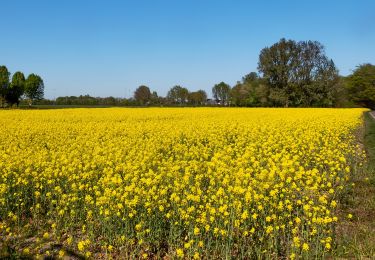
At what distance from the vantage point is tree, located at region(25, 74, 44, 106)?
91725 mm

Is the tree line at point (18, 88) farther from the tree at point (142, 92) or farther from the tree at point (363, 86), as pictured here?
the tree at point (363, 86)

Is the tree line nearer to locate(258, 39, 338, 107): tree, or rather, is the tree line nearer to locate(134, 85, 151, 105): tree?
locate(134, 85, 151, 105): tree

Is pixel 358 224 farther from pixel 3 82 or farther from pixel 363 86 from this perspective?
pixel 3 82

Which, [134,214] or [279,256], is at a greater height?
[134,214]

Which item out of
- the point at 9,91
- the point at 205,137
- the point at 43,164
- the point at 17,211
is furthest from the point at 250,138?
the point at 9,91

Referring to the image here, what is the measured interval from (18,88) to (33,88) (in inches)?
552

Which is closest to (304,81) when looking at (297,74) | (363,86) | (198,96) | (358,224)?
(297,74)

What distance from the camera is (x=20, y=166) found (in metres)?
9.28

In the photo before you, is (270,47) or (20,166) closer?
(20,166)

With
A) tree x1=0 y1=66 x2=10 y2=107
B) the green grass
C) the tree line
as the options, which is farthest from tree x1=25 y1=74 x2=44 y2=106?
the green grass

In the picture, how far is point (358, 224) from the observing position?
727 centimetres

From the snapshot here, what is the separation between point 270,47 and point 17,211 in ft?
244

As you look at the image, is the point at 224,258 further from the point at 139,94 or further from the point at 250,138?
the point at 139,94

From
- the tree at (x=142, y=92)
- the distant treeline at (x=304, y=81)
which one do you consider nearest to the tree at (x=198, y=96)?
the tree at (x=142, y=92)
